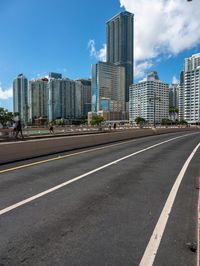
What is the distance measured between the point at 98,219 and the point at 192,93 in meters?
165

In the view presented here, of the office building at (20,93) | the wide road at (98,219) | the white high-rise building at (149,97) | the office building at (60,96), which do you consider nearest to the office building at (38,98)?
the office building at (20,93)

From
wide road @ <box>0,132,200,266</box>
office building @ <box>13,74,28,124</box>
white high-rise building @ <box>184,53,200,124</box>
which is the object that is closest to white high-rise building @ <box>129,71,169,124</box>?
white high-rise building @ <box>184,53,200,124</box>

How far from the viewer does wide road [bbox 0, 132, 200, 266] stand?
3.72 m

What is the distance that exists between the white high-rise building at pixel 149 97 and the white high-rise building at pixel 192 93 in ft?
41.7

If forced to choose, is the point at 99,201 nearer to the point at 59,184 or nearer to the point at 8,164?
the point at 59,184

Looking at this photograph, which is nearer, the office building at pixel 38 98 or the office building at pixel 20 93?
the office building at pixel 38 98

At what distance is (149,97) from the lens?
422 feet

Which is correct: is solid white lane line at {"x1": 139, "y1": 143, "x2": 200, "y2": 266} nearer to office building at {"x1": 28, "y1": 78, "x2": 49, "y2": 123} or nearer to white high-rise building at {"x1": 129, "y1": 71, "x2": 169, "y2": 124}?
white high-rise building at {"x1": 129, "y1": 71, "x2": 169, "y2": 124}

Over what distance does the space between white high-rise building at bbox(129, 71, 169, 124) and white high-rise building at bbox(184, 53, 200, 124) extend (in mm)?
12700

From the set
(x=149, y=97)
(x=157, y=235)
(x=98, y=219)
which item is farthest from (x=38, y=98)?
(x=157, y=235)

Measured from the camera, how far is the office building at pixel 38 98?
546 feet

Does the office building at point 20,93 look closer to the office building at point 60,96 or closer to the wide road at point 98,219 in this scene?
the office building at point 60,96

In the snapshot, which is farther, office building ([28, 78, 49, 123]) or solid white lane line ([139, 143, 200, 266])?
office building ([28, 78, 49, 123])

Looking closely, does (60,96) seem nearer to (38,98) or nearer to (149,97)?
(38,98)
